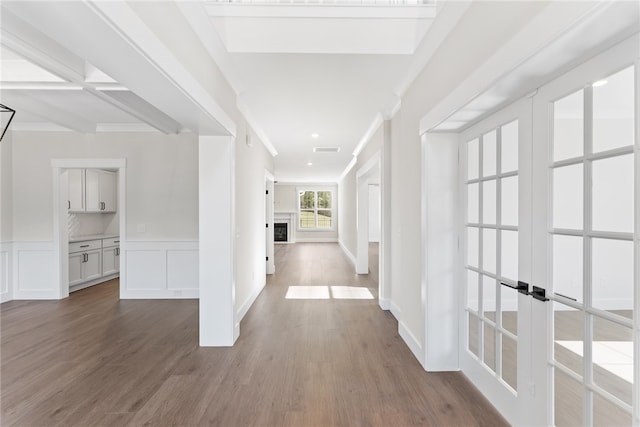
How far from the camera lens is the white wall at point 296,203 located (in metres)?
12.8

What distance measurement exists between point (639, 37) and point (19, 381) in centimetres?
419

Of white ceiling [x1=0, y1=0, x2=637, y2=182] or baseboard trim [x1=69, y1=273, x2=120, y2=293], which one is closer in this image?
white ceiling [x1=0, y1=0, x2=637, y2=182]

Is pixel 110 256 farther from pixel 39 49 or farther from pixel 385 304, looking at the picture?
pixel 385 304

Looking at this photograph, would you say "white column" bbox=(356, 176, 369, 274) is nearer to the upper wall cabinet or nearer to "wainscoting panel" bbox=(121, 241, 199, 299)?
"wainscoting panel" bbox=(121, 241, 199, 299)

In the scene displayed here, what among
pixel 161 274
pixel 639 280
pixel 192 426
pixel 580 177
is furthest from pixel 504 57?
pixel 161 274

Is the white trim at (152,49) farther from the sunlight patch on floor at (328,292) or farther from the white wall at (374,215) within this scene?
the white wall at (374,215)

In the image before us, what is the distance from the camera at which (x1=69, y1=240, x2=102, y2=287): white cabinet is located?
4992 mm

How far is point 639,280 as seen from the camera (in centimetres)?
101

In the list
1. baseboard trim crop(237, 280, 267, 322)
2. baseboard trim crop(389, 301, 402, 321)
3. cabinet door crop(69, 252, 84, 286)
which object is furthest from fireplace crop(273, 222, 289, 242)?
baseboard trim crop(389, 301, 402, 321)

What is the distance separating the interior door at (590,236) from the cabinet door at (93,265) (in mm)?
6433

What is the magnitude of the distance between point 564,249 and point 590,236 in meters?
0.17

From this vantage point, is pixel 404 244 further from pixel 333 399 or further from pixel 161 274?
pixel 161 274

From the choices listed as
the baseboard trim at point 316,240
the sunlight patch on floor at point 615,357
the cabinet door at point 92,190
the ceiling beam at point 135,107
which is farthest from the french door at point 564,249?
the baseboard trim at point 316,240

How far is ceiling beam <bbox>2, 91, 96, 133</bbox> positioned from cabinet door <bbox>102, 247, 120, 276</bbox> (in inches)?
93.4
